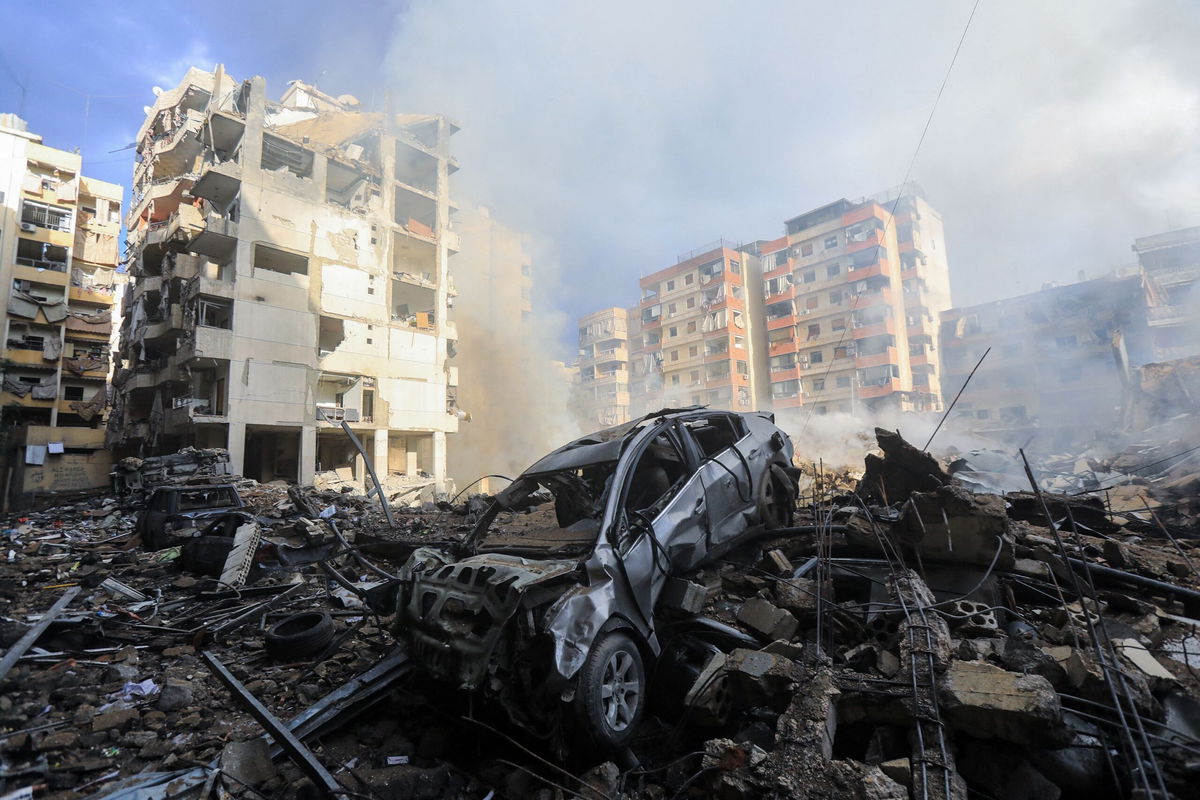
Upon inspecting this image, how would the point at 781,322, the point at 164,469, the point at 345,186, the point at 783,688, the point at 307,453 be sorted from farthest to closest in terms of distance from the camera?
the point at 781,322 < the point at 345,186 < the point at 307,453 < the point at 164,469 < the point at 783,688

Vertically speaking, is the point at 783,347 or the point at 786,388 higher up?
the point at 783,347

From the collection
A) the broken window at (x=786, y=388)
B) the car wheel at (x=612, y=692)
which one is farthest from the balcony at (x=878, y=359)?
the car wheel at (x=612, y=692)

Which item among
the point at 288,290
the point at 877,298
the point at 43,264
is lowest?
the point at 288,290

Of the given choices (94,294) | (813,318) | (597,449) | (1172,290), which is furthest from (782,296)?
(94,294)

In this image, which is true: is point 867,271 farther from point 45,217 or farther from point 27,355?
point 45,217

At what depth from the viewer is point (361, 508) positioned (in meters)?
12.9

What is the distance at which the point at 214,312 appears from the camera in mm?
23094

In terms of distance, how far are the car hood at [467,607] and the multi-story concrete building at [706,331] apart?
4242 centimetres

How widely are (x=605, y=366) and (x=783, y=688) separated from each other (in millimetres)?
58205

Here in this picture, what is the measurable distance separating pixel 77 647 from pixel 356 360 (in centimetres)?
2238

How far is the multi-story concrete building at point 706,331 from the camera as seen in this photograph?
45.2 meters

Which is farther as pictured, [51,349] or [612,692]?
[51,349]

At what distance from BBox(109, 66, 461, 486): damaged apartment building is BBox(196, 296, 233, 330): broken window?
89 millimetres

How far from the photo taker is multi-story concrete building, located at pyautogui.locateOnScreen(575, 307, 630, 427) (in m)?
57.2
